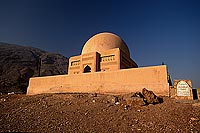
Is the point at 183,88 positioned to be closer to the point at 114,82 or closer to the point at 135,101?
the point at 135,101

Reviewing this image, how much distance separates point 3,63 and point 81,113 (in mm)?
42620

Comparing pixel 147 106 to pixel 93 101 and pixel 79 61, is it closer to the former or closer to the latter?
pixel 93 101

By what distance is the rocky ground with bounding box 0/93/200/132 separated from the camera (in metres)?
4.78

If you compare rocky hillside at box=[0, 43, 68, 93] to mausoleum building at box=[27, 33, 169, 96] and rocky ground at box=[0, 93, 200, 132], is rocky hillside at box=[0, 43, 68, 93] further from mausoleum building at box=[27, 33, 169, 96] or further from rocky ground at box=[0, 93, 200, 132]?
rocky ground at box=[0, 93, 200, 132]

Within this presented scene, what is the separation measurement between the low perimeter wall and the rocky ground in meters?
1.94

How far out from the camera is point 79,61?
57.5 ft

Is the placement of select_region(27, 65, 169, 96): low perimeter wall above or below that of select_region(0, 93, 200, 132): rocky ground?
above

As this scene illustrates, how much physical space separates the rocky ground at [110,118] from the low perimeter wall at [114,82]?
194cm

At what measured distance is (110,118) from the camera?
19.0ft

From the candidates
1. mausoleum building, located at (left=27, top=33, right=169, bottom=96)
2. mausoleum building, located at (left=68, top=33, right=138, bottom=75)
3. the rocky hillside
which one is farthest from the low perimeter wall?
the rocky hillside

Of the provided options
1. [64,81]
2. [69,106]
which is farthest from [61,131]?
[64,81]

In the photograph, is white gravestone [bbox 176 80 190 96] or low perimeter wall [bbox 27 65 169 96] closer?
white gravestone [bbox 176 80 190 96]

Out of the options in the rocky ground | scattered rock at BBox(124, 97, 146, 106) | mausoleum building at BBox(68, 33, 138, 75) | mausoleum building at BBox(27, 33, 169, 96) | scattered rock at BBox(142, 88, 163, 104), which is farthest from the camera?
mausoleum building at BBox(68, 33, 138, 75)

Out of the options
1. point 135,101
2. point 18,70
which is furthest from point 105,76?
point 18,70
